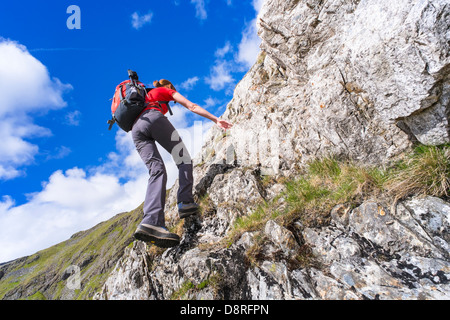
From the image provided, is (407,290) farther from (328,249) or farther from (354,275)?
(328,249)

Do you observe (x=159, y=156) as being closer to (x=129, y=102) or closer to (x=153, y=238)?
(x=129, y=102)

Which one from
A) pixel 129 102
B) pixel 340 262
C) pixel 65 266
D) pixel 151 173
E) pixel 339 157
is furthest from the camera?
pixel 65 266

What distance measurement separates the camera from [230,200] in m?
8.50

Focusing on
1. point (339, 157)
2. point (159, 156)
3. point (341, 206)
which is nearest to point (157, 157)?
point (159, 156)

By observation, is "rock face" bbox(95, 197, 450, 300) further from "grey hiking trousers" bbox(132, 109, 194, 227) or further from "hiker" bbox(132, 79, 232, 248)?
"grey hiking trousers" bbox(132, 109, 194, 227)

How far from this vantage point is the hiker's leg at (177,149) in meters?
7.09

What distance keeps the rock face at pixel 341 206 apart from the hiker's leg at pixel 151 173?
141 cm

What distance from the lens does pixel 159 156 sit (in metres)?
7.02

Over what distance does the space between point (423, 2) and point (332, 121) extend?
124 inches

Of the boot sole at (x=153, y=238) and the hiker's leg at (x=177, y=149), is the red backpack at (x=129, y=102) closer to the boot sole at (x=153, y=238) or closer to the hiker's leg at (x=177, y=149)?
the hiker's leg at (x=177, y=149)

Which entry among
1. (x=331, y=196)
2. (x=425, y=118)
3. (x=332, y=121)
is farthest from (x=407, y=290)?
(x=332, y=121)

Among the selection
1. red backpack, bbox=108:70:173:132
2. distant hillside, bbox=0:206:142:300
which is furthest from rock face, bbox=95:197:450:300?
distant hillside, bbox=0:206:142:300

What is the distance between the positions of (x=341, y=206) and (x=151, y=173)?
4.80m
